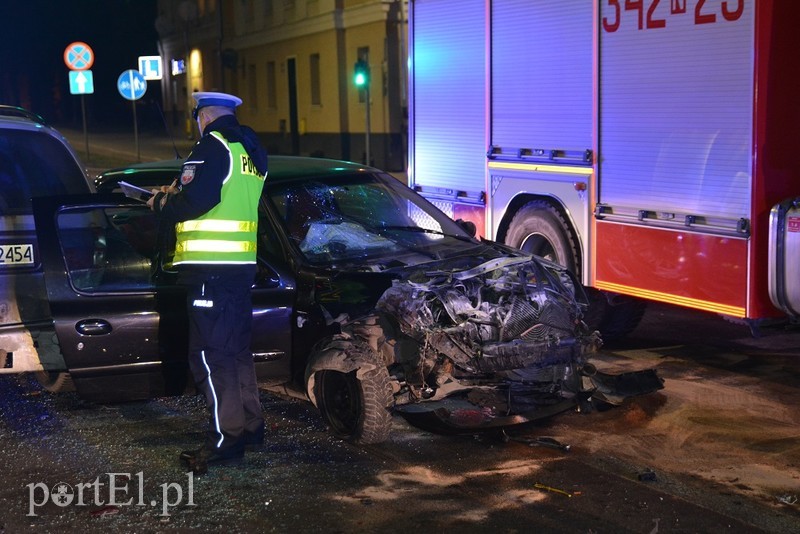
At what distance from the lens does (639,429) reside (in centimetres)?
623

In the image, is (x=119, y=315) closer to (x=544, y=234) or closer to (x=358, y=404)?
(x=358, y=404)

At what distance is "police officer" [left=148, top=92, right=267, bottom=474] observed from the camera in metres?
5.50

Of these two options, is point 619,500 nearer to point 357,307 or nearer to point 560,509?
point 560,509

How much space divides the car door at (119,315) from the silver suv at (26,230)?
0.41 meters

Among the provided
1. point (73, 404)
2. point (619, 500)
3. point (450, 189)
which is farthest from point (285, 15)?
point (619, 500)

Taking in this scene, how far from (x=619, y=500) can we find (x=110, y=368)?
273 cm

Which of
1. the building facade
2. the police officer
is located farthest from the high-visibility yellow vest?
the building facade

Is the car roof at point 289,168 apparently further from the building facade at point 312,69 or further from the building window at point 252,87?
the building window at point 252,87

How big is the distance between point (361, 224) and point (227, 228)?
1.52 metres

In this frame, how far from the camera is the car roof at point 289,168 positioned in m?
7.10

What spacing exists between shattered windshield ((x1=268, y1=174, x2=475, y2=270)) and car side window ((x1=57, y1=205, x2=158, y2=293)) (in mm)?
779

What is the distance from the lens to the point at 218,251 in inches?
218

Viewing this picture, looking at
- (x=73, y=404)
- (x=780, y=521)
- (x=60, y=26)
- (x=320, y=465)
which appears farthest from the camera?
(x=60, y=26)

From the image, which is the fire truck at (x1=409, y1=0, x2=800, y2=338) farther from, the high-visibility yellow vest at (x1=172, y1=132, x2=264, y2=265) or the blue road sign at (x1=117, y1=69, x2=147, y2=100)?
the blue road sign at (x1=117, y1=69, x2=147, y2=100)
